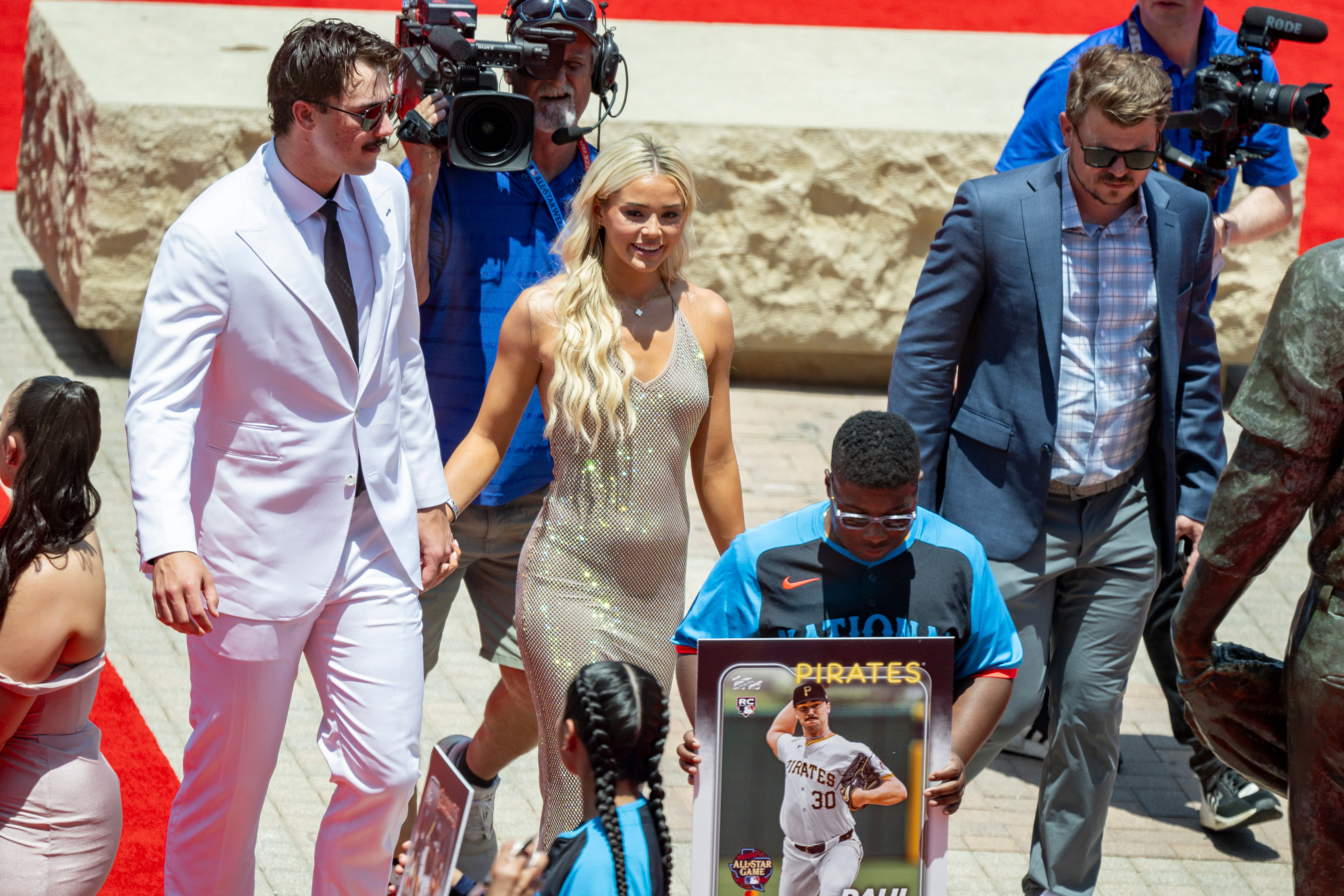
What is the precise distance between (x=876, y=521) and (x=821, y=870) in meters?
0.71

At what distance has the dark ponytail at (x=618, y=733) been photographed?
292 cm

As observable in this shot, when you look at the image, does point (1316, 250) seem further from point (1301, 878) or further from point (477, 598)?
point (477, 598)

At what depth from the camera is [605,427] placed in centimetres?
417

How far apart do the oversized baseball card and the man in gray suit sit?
1.16 m

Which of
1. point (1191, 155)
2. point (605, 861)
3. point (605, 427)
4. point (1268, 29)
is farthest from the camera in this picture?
point (1191, 155)

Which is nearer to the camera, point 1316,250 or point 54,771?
point 1316,250

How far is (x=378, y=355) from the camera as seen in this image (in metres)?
4.00

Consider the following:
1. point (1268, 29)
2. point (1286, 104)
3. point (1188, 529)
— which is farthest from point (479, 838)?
point (1268, 29)

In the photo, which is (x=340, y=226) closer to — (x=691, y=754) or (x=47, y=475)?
(x=47, y=475)

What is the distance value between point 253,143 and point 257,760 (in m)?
4.76

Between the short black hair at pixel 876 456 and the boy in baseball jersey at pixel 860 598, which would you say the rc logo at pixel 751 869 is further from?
the short black hair at pixel 876 456

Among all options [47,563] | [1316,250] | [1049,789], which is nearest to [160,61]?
[47,563]

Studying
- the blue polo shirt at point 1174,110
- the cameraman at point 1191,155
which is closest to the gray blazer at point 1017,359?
the cameraman at point 1191,155

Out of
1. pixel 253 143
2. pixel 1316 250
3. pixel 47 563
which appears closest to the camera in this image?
pixel 1316 250
